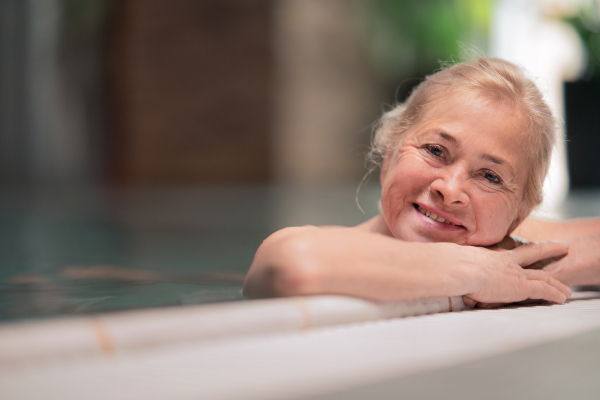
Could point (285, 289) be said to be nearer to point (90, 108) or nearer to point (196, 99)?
point (196, 99)

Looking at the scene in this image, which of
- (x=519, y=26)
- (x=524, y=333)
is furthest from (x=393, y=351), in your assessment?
(x=519, y=26)

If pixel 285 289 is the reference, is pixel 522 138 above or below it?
above

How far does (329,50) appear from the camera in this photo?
8.17 meters

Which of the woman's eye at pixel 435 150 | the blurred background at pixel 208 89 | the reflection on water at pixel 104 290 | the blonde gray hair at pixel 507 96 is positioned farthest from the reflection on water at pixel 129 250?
the blurred background at pixel 208 89

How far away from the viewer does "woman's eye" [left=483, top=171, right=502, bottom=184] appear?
3.92ft

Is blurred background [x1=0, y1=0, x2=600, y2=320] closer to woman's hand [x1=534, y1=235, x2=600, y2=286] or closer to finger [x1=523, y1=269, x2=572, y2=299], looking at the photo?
woman's hand [x1=534, y1=235, x2=600, y2=286]

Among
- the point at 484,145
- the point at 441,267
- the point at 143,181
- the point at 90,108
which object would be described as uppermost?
the point at 484,145

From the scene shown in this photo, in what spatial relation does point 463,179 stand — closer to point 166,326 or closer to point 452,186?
point 452,186

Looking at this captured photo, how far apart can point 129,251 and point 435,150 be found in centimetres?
141

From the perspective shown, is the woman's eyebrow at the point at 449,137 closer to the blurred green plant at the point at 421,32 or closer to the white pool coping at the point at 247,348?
the white pool coping at the point at 247,348

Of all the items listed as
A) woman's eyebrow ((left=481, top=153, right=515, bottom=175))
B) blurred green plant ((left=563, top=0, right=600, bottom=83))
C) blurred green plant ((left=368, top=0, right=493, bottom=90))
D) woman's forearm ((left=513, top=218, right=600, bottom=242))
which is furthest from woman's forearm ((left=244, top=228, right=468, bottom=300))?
blurred green plant ((left=368, top=0, right=493, bottom=90))

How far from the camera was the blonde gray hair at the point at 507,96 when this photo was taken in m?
1.23

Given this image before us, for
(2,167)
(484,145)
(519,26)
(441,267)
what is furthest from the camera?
(519,26)

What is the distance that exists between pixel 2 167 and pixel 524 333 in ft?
26.1
